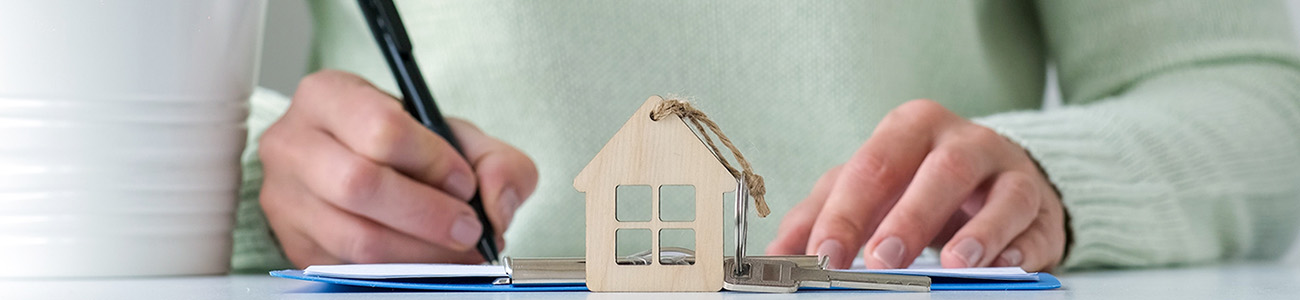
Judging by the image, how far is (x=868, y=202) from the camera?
0.45 m

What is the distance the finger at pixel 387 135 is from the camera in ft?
1.58

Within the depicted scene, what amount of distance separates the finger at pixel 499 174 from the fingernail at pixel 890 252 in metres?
0.20

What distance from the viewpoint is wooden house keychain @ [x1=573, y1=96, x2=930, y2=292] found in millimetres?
292

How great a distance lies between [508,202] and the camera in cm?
52

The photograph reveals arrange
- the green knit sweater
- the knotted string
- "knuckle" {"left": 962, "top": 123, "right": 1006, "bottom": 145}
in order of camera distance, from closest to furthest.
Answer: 1. the knotted string
2. "knuckle" {"left": 962, "top": 123, "right": 1006, "bottom": 145}
3. the green knit sweater

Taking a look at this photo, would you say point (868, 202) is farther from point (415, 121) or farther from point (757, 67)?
point (757, 67)

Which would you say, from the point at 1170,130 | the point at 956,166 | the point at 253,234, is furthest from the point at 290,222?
the point at 1170,130

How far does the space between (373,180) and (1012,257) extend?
1.02 feet

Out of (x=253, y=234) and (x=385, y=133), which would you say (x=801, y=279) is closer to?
(x=385, y=133)

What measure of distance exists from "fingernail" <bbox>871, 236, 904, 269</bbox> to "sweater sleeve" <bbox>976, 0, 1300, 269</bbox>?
0.15 meters

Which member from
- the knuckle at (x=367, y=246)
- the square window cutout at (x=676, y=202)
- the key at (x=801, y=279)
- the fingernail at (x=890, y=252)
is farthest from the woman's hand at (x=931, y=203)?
the square window cutout at (x=676, y=202)

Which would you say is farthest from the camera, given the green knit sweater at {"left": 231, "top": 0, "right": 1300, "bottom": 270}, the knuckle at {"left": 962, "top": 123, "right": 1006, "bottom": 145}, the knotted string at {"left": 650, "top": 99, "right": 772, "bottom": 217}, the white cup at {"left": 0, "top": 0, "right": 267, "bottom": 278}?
the green knit sweater at {"left": 231, "top": 0, "right": 1300, "bottom": 270}

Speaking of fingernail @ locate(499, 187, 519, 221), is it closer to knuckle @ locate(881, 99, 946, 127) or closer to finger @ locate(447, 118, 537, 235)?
finger @ locate(447, 118, 537, 235)

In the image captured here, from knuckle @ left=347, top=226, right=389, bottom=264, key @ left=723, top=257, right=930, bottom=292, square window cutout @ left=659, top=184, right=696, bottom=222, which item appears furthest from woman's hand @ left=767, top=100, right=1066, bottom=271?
square window cutout @ left=659, top=184, right=696, bottom=222
